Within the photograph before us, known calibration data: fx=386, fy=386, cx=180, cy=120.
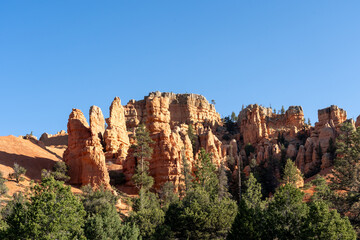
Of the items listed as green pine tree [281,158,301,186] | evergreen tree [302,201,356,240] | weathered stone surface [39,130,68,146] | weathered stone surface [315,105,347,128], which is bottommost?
evergreen tree [302,201,356,240]

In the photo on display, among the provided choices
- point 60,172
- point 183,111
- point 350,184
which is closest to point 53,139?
point 183,111

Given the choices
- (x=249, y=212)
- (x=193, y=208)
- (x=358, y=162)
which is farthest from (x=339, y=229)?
(x=193, y=208)

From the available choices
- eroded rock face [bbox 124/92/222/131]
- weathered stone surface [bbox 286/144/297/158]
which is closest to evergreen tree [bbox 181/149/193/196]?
weathered stone surface [bbox 286/144/297/158]

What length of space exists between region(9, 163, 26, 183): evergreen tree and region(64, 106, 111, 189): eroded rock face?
6379 millimetres

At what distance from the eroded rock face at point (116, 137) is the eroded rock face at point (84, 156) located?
428 inches

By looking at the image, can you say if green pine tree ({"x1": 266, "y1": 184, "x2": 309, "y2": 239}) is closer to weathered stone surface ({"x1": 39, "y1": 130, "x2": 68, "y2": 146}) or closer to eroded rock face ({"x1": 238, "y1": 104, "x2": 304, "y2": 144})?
weathered stone surface ({"x1": 39, "y1": 130, "x2": 68, "y2": 146})

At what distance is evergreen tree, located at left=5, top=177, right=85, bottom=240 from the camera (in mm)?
26469

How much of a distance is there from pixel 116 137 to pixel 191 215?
1278 inches

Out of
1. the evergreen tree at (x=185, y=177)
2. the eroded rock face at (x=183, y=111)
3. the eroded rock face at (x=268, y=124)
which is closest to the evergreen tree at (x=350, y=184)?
Result: the evergreen tree at (x=185, y=177)

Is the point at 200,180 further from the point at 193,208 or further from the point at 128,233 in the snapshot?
the point at 128,233

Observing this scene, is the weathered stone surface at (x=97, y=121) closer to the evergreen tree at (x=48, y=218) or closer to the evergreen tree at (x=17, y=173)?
the evergreen tree at (x=17, y=173)

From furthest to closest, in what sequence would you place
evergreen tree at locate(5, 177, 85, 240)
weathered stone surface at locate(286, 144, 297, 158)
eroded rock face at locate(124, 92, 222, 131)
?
eroded rock face at locate(124, 92, 222, 131)
weathered stone surface at locate(286, 144, 297, 158)
evergreen tree at locate(5, 177, 85, 240)

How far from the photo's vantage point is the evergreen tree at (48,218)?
2647 centimetres

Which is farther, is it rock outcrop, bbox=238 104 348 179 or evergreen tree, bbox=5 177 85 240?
rock outcrop, bbox=238 104 348 179
